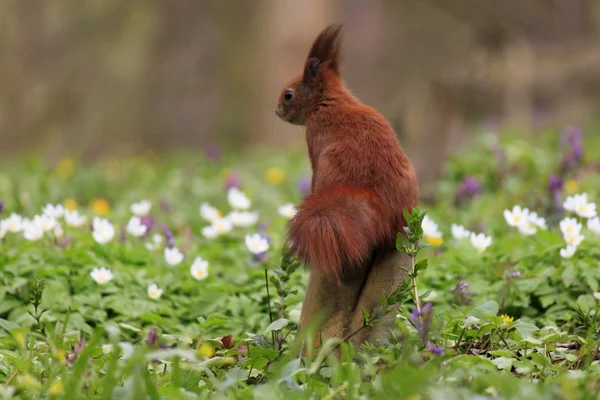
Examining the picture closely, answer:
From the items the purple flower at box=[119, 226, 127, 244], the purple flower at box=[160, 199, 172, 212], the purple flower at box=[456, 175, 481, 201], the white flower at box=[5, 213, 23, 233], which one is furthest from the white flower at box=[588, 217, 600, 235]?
the purple flower at box=[160, 199, 172, 212]

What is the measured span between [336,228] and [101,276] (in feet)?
4.79

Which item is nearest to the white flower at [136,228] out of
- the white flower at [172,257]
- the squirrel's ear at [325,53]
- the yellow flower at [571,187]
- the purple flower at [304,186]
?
the white flower at [172,257]

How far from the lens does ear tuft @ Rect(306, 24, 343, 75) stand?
3457 mm

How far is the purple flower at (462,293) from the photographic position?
3.62 metres

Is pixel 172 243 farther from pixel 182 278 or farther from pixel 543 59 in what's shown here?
pixel 543 59

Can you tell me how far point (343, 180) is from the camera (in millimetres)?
2961

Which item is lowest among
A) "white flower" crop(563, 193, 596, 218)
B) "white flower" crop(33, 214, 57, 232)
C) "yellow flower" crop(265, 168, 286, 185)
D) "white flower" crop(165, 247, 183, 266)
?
"white flower" crop(563, 193, 596, 218)

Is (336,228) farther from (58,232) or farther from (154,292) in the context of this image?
(58,232)

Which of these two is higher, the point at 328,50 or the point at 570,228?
the point at 328,50

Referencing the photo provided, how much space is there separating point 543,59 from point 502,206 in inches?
255

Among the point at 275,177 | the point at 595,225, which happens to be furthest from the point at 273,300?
the point at 275,177

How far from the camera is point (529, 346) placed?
2971 millimetres

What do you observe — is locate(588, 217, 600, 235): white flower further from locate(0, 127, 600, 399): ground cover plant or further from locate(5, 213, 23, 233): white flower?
locate(5, 213, 23, 233): white flower

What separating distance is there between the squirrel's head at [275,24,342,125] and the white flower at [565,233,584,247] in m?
1.29
